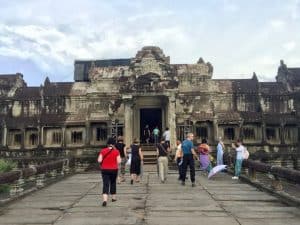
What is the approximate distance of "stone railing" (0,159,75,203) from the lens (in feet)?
42.4

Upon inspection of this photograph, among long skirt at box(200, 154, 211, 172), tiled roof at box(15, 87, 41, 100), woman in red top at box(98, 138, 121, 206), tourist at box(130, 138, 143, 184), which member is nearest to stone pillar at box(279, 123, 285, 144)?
long skirt at box(200, 154, 211, 172)

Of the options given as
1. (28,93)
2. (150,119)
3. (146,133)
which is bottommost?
(146,133)

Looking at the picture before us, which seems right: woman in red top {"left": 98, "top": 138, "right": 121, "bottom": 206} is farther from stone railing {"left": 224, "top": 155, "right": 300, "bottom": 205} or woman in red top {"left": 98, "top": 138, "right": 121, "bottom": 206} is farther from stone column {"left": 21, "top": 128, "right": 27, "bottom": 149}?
stone column {"left": 21, "top": 128, "right": 27, "bottom": 149}

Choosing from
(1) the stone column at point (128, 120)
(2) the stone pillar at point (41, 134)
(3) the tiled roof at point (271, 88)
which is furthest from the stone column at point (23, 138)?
(3) the tiled roof at point (271, 88)

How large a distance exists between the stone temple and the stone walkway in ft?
59.2

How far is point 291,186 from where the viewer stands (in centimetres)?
1698

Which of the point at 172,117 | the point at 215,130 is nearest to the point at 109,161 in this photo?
the point at 172,117

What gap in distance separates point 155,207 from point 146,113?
24280 millimetres

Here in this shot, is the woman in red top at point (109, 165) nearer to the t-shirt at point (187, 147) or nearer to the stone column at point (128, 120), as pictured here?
the t-shirt at point (187, 147)

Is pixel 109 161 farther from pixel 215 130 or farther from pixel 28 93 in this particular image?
pixel 28 93

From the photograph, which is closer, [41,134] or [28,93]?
[41,134]

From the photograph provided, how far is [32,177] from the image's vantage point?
17.6 metres

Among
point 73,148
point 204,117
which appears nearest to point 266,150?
point 204,117

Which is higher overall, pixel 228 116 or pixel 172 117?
pixel 228 116
